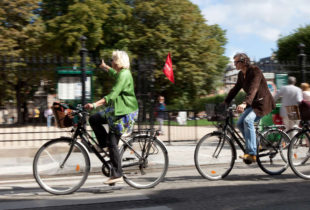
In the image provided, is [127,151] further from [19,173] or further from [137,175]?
[19,173]

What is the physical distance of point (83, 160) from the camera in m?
4.89

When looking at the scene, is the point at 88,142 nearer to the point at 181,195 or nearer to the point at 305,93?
the point at 181,195

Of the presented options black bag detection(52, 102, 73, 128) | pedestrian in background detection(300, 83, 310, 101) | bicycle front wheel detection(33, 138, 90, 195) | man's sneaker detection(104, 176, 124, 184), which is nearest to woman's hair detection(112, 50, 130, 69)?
black bag detection(52, 102, 73, 128)

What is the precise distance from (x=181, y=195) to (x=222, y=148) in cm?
125

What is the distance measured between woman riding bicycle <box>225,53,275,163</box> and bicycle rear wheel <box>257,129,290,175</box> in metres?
0.31

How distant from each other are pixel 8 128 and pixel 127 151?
5.19m

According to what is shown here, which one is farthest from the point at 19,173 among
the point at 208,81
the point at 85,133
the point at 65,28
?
the point at 208,81

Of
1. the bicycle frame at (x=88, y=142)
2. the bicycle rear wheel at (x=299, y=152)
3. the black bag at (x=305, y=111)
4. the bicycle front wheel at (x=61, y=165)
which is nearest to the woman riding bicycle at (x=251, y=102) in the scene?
the black bag at (x=305, y=111)

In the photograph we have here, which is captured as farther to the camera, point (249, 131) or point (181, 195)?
point (249, 131)

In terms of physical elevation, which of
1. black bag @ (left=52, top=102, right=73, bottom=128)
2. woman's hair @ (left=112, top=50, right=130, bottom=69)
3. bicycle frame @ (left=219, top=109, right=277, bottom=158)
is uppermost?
woman's hair @ (left=112, top=50, right=130, bottom=69)

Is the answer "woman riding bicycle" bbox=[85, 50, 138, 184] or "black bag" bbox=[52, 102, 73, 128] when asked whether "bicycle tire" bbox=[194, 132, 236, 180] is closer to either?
"woman riding bicycle" bbox=[85, 50, 138, 184]

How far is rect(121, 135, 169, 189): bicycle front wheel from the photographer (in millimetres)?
5121

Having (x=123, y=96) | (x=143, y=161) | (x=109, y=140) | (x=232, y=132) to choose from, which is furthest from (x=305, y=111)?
(x=109, y=140)

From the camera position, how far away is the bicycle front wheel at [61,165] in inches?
190
